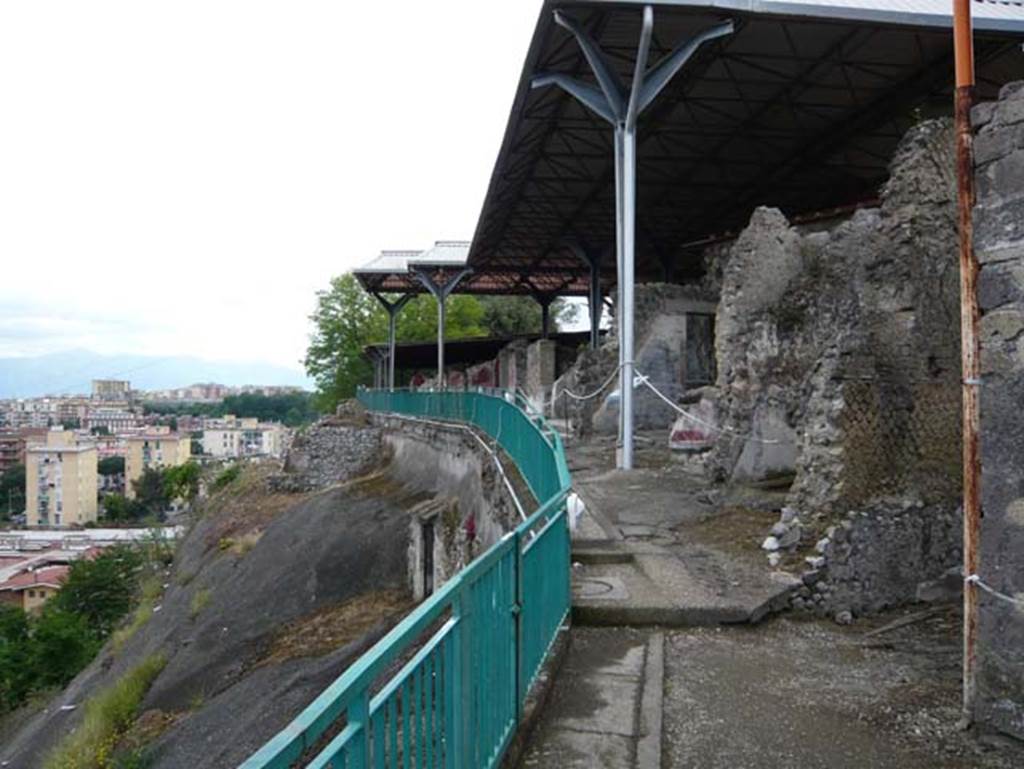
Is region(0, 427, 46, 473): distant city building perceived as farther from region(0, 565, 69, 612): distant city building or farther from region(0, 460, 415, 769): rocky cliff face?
region(0, 460, 415, 769): rocky cliff face

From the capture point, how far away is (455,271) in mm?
30656

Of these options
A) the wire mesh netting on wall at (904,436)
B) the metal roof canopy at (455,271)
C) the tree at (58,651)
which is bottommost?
the tree at (58,651)

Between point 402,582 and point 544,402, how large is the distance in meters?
12.0

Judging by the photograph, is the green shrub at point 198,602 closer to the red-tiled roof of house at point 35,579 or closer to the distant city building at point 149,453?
the red-tiled roof of house at point 35,579

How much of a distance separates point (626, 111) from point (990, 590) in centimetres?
1086

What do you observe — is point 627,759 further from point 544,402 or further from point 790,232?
point 544,402

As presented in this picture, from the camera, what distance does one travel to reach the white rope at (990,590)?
11.9ft

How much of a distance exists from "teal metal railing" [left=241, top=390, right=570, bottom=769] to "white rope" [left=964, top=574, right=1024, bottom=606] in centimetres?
216

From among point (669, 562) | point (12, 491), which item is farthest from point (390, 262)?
point (12, 491)

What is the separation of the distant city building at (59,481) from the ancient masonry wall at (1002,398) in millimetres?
113899

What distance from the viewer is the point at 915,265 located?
22.3 feet

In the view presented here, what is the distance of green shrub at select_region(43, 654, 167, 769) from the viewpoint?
12.1 metres

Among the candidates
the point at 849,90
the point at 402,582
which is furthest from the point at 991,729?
the point at 849,90

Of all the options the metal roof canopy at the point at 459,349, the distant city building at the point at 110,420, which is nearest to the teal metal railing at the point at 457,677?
the metal roof canopy at the point at 459,349
